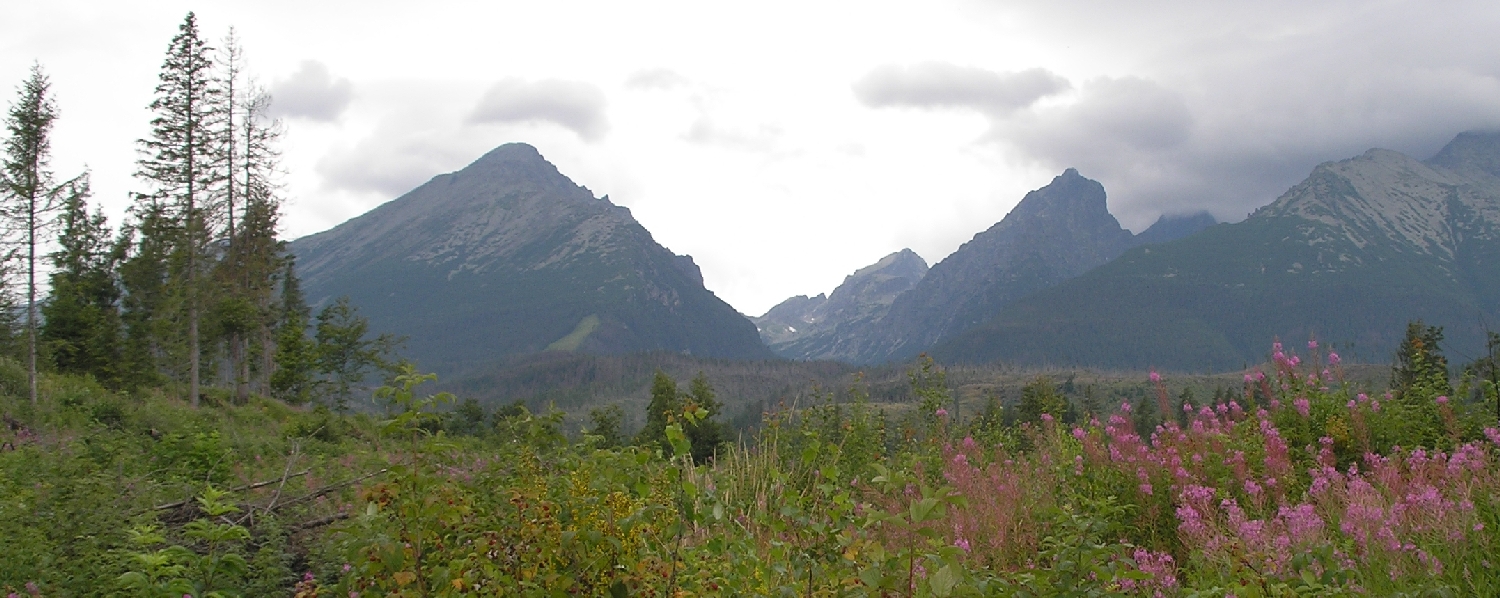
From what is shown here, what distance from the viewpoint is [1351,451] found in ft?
21.7

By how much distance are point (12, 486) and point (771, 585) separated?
740 centimetres

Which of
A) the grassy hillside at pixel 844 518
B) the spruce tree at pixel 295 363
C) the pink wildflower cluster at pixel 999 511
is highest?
the spruce tree at pixel 295 363

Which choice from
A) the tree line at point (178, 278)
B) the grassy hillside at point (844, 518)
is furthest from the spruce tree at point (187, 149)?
the grassy hillside at point (844, 518)

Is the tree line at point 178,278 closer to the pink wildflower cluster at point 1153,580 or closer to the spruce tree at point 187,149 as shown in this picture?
the spruce tree at point 187,149

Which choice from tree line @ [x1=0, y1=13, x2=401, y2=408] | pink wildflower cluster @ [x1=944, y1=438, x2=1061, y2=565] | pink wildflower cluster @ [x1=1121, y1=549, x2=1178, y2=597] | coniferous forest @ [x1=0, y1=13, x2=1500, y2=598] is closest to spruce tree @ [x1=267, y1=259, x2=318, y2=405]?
tree line @ [x1=0, y1=13, x2=401, y2=408]

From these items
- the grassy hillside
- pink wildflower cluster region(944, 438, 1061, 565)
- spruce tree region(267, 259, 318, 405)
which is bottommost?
pink wildflower cluster region(944, 438, 1061, 565)

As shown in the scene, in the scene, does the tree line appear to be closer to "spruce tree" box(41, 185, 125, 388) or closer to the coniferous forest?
"spruce tree" box(41, 185, 125, 388)

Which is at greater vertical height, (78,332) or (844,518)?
(78,332)

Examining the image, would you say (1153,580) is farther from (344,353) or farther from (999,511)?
(344,353)

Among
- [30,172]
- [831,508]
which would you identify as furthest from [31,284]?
[831,508]

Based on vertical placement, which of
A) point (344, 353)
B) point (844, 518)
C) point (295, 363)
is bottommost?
point (844, 518)

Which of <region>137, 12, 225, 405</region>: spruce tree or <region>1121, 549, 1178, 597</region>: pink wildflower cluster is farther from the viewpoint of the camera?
<region>137, 12, 225, 405</region>: spruce tree

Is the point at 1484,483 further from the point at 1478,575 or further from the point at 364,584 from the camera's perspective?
the point at 364,584

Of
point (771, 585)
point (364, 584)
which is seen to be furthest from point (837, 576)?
point (364, 584)
